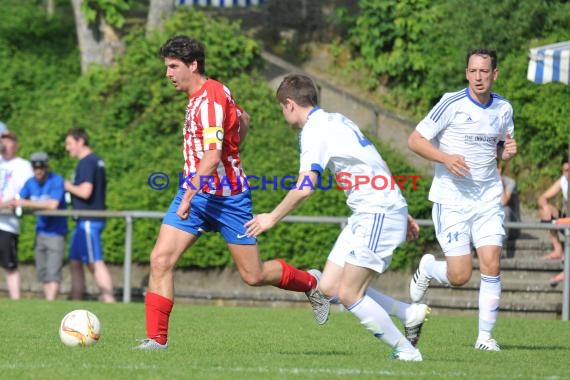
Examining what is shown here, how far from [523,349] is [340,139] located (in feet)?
9.74

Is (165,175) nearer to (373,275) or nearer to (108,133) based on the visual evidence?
(108,133)

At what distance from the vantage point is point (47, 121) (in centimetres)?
2123

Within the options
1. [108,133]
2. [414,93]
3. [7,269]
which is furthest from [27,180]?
[414,93]

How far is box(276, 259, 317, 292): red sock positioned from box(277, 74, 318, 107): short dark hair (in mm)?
1746

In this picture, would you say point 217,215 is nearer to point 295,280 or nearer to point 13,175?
point 295,280

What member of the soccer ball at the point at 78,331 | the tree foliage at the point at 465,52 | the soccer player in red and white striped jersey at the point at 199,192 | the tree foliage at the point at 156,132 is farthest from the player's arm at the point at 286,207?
the tree foliage at the point at 465,52

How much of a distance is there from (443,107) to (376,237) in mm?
2188

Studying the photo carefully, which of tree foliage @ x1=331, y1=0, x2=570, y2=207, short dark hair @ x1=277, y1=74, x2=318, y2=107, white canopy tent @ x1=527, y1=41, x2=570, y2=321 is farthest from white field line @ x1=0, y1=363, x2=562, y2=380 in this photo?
tree foliage @ x1=331, y1=0, x2=570, y2=207

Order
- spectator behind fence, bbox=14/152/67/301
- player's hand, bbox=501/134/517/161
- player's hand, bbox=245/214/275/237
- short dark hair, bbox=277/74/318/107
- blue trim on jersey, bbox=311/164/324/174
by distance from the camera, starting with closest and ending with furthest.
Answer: player's hand, bbox=245/214/275/237 → blue trim on jersey, bbox=311/164/324/174 → short dark hair, bbox=277/74/318/107 → player's hand, bbox=501/134/517/161 → spectator behind fence, bbox=14/152/67/301

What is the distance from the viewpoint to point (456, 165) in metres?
9.98

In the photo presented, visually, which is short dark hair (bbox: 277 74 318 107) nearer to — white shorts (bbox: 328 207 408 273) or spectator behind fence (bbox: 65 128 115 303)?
white shorts (bbox: 328 207 408 273)

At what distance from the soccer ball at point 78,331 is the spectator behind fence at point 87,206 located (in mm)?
6983

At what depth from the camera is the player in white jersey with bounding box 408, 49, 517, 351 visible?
10.4m

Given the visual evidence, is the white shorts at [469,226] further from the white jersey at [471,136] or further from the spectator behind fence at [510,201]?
the spectator behind fence at [510,201]
